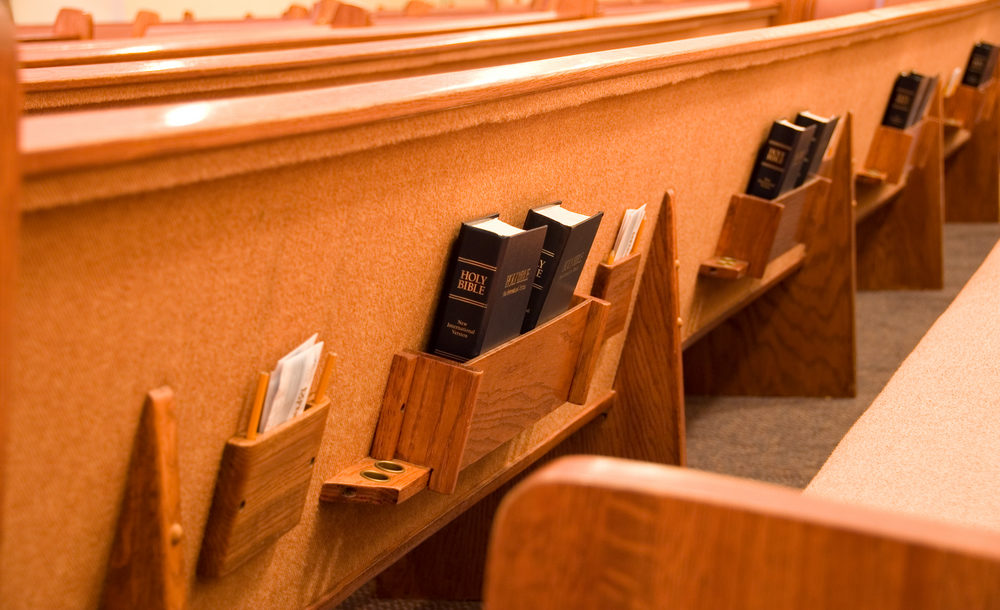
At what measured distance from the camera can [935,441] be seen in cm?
110

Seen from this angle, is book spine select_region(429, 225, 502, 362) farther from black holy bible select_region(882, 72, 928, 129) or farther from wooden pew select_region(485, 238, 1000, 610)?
black holy bible select_region(882, 72, 928, 129)

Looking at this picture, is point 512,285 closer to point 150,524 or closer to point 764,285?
point 150,524

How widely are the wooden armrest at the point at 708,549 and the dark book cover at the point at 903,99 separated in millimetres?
2634

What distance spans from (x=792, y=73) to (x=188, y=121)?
62.0 inches

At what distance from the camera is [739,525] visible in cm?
50

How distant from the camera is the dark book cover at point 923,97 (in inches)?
116

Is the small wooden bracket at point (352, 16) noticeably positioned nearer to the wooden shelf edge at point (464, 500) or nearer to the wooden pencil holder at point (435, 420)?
the wooden shelf edge at point (464, 500)

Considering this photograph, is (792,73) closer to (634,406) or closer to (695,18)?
(695,18)

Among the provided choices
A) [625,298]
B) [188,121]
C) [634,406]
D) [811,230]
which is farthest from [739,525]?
[811,230]

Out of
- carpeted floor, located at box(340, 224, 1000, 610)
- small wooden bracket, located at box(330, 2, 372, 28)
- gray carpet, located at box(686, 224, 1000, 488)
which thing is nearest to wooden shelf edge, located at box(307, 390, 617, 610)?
carpeted floor, located at box(340, 224, 1000, 610)

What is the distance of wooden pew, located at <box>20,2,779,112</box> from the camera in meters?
0.99

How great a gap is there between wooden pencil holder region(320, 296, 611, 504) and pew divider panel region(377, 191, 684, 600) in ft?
1.62

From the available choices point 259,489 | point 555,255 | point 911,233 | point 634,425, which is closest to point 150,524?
point 259,489

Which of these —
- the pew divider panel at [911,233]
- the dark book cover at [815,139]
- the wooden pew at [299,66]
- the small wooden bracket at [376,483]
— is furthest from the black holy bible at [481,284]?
the pew divider panel at [911,233]
